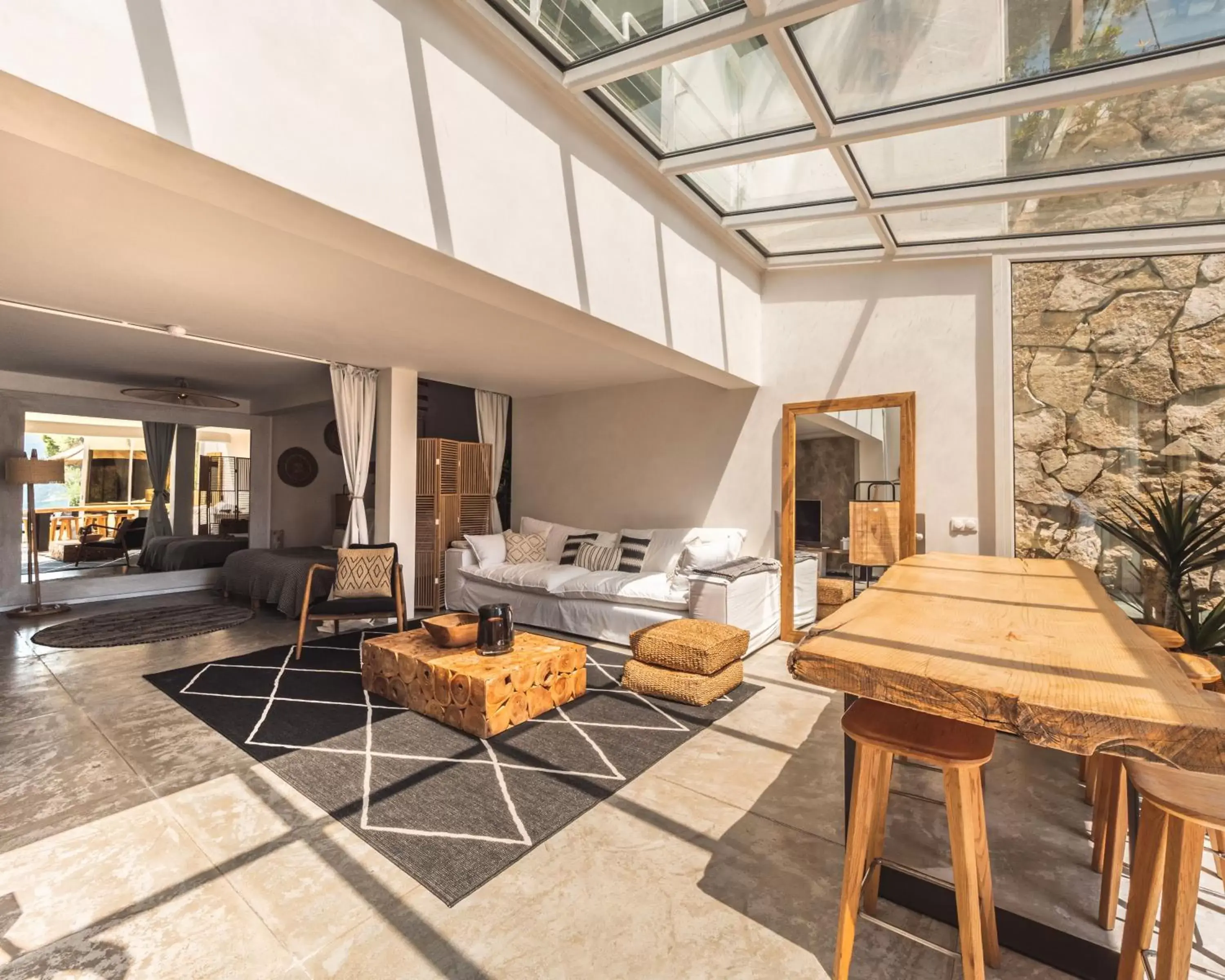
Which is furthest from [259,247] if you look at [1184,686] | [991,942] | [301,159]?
[991,942]

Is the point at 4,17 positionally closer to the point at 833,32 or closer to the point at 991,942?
the point at 833,32

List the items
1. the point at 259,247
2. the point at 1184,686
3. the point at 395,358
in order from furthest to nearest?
the point at 395,358 < the point at 259,247 < the point at 1184,686

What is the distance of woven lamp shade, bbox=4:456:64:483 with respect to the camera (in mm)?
5910

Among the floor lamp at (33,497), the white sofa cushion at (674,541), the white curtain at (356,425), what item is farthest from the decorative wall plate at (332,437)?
the white sofa cushion at (674,541)

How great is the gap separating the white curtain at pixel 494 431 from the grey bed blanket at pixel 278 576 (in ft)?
5.84

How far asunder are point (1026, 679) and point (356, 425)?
586cm

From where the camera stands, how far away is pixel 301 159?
189cm

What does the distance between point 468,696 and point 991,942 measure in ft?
7.58

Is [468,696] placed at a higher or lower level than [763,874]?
higher

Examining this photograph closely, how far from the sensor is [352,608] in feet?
14.9

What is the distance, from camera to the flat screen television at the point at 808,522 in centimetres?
502

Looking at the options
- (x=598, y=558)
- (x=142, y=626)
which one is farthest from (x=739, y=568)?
(x=142, y=626)

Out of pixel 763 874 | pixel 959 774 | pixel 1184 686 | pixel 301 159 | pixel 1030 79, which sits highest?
pixel 1030 79

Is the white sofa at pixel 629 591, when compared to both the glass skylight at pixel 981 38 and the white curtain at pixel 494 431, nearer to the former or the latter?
the white curtain at pixel 494 431
